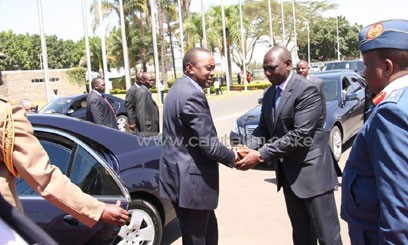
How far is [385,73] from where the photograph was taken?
1.82 m

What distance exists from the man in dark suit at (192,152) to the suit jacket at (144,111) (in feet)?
15.8

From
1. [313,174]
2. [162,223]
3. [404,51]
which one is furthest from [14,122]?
[162,223]

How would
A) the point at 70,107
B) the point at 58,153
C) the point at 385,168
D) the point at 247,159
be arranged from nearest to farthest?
the point at 385,168, the point at 58,153, the point at 247,159, the point at 70,107

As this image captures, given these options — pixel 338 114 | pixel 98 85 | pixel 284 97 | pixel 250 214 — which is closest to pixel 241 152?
pixel 284 97

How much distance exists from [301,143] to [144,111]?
16.5 feet

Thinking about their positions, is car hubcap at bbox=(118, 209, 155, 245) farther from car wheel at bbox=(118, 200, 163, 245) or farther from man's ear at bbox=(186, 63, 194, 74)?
man's ear at bbox=(186, 63, 194, 74)

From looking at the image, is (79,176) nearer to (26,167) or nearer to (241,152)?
(241,152)

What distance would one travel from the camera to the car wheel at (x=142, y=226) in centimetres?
393

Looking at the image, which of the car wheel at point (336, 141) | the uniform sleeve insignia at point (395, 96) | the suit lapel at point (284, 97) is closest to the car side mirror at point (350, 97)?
the car wheel at point (336, 141)

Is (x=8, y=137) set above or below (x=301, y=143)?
above

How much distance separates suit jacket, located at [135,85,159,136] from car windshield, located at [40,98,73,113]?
6217 millimetres

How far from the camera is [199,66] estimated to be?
3.29 meters

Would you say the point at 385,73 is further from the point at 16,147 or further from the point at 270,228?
the point at 270,228

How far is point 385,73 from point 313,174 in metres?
1.75
